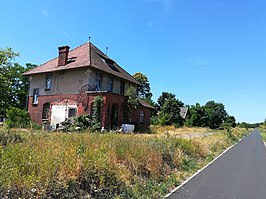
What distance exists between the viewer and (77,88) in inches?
1121

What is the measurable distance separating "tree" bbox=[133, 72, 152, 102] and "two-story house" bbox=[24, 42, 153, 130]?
31598 millimetres

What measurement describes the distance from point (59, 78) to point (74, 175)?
1020 inches

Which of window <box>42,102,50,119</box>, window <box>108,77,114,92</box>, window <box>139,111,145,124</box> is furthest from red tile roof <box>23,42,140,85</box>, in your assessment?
window <box>139,111,145,124</box>

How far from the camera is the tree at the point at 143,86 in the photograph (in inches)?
2585

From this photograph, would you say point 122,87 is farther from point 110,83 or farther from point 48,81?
point 48,81

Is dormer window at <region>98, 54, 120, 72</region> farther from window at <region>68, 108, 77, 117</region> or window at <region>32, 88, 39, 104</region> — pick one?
window at <region>32, 88, 39, 104</region>

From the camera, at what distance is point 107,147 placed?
339 inches

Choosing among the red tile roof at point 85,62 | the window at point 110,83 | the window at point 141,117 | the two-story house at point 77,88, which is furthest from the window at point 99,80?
the window at point 141,117

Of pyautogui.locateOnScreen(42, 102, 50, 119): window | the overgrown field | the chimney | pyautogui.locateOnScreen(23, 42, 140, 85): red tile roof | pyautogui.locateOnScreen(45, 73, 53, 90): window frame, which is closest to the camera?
the overgrown field

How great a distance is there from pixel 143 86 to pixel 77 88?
41.9 meters

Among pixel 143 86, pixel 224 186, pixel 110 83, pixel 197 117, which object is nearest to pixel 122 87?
pixel 110 83

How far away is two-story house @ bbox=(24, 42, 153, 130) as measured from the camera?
90.5 feet

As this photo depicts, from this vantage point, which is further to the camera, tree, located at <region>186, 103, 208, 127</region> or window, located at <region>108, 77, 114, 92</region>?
tree, located at <region>186, 103, 208, 127</region>

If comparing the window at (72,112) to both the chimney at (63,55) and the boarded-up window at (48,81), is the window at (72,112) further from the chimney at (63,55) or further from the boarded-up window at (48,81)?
the chimney at (63,55)
